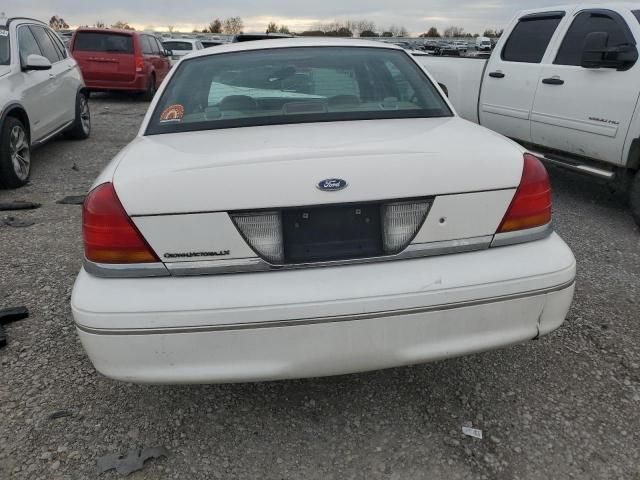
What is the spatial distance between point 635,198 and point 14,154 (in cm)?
610

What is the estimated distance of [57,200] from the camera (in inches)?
229

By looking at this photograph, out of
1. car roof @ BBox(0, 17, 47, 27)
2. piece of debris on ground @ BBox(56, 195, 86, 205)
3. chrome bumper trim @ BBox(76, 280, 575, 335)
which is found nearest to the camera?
chrome bumper trim @ BBox(76, 280, 575, 335)

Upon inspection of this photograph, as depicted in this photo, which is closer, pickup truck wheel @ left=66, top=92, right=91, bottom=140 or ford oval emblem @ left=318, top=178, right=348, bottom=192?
ford oval emblem @ left=318, top=178, right=348, bottom=192

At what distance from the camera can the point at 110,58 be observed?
13.4 meters

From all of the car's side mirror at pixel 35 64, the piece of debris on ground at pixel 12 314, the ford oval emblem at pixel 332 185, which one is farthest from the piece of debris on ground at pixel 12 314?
the car's side mirror at pixel 35 64

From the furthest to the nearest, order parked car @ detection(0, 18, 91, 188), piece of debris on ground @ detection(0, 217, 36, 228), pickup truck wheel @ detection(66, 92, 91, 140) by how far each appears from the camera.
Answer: pickup truck wheel @ detection(66, 92, 91, 140) < parked car @ detection(0, 18, 91, 188) < piece of debris on ground @ detection(0, 217, 36, 228)

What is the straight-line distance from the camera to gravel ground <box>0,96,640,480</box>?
7.27 ft

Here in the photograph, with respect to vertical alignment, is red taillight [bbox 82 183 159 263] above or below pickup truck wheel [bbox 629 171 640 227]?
above

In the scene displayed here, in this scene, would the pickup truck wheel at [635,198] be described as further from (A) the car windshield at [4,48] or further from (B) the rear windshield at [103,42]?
(B) the rear windshield at [103,42]

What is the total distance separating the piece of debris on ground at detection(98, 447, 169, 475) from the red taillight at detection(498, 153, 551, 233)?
5.34 ft

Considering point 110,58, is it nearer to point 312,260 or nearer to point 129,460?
point 129,460

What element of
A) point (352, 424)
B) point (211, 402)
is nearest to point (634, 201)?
point (352, 424)

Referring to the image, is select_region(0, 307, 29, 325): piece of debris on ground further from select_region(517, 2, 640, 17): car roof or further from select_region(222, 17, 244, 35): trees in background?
select_region(222, 17, 244, 35): trees in background

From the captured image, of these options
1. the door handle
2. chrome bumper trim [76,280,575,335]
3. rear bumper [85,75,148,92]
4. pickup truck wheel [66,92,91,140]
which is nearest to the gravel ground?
chrome bumper trim [76,280,575,335]
